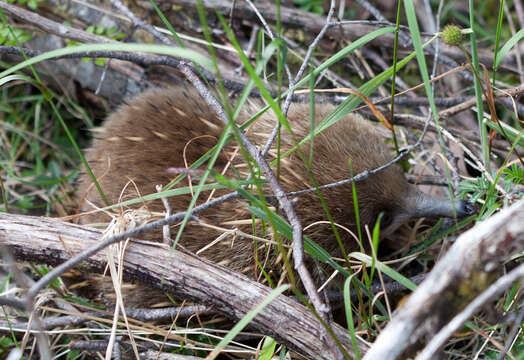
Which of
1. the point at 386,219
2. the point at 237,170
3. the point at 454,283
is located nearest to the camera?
the point at 454,283

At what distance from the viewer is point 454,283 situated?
33.9 inches

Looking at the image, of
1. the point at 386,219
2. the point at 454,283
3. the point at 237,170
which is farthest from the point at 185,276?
the point at 386,219

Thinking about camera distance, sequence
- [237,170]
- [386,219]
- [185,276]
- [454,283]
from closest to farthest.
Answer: [454,283] < [185,276] < [237,170] < [386,219]

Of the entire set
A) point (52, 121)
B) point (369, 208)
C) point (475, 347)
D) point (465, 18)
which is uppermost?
point (465, 18)

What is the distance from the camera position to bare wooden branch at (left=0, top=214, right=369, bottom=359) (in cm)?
113

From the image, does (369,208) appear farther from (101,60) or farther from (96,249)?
(101,60)

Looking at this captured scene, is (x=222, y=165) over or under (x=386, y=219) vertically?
over

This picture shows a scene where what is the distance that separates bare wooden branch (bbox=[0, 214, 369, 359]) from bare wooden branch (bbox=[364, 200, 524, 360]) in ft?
0.91

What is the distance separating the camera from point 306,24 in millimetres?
2129

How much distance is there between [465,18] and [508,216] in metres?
1.82

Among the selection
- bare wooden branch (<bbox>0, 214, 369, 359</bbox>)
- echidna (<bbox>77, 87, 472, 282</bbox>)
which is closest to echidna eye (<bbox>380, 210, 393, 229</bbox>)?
echidna (<bbox>77, 87, 472, 282</bbox>)

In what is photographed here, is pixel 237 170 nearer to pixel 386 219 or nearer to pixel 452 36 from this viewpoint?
pixel 386 219

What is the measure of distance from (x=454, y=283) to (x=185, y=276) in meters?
0.59

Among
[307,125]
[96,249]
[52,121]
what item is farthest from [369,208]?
[52,121]
